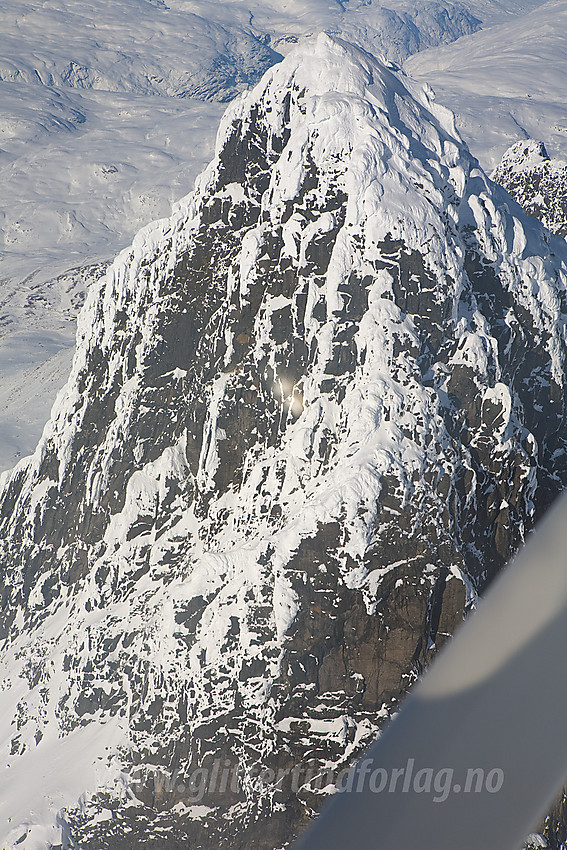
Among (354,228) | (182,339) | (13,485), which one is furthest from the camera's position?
(13,485)

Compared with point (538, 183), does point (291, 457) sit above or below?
below

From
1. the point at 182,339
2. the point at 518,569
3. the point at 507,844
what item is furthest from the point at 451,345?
the point at 507,844

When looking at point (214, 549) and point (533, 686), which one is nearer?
point (533, 686)

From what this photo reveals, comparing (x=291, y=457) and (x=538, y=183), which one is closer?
A: (x=291, y=457)

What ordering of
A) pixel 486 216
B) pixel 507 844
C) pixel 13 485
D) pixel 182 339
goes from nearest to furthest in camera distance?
pixel 507 844 → pixel 486 216 → pixel 182 339 → pixel 13 485

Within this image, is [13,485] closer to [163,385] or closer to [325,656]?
[163,385]

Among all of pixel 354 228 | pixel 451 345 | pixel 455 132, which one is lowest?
pixel 451 345
